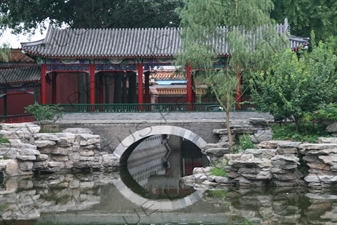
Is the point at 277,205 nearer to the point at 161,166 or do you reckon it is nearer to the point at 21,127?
the point at 21,127

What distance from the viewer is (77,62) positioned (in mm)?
26484

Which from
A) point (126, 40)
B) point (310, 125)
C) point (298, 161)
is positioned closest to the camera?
point (298, 161)

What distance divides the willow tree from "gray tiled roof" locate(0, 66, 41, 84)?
7.26 metres

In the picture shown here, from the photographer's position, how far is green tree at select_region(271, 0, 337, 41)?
2988 centimetres

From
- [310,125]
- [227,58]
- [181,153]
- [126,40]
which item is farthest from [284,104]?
[181,153]

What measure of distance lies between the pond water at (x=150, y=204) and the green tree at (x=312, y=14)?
1217 cm

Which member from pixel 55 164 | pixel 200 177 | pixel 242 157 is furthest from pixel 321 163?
pixel 55 164

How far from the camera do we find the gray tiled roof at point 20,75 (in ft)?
88.0

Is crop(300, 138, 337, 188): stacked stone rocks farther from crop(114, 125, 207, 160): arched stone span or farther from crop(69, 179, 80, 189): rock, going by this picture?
crop(69, 179, 80, 189): rock

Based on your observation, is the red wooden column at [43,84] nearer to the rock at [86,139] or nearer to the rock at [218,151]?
the rock at [86,139]

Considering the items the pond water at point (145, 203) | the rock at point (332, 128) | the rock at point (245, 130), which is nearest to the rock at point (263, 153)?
the pond water at point (145, 203)

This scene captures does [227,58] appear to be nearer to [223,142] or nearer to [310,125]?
[223,142]

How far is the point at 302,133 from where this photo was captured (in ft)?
69.8

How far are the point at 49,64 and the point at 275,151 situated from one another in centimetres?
1074
